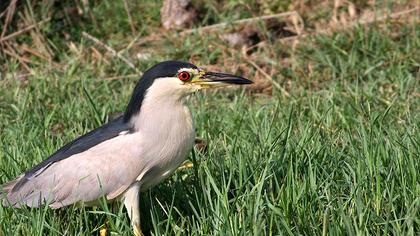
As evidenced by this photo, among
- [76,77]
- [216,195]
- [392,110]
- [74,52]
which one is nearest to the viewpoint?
[216,195]

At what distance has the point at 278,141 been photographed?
5.31m

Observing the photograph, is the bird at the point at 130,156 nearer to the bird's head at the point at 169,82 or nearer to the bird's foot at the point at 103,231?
the bird's head at the point at 169,82

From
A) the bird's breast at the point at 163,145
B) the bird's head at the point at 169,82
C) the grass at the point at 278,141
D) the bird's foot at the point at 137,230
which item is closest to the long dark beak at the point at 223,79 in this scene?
the bird's head at the point at 169,82

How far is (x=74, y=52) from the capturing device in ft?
26.1

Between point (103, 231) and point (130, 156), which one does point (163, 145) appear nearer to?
point (130, 156)

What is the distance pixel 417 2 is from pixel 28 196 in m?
4.89

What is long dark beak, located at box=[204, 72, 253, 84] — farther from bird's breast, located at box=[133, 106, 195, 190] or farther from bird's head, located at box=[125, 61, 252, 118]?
bird's breast, located at box=[133, 106, 195, 190]

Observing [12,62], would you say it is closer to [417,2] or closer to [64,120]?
[64,120]

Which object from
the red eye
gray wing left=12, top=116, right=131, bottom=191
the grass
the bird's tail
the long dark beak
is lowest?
the grass

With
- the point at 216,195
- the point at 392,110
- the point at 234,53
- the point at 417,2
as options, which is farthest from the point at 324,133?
the point at 417,2

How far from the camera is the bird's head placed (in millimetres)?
4578

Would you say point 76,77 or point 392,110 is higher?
point 76,77

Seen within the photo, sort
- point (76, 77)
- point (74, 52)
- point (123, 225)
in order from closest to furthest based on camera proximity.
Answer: point (123, 225), point (76, 77), point (74, 52)

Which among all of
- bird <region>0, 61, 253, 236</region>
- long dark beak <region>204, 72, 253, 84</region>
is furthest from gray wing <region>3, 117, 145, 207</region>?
long dark beak <region>204, 72, 253, 84</region>
